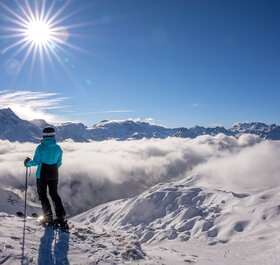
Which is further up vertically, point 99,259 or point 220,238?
point 220,238

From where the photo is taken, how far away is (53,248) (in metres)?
11.7

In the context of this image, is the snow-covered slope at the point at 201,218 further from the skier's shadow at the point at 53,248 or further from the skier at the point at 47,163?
the skier at the point at 47,163

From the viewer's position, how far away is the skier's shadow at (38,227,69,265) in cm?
1080

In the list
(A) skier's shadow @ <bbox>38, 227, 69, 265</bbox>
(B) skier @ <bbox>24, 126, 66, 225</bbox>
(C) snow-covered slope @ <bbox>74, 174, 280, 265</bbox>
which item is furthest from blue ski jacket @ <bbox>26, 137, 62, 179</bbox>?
(C) snow-covered slope @ <bbox>74, 174, 280, 265</bbox>

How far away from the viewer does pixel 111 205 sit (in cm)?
19162

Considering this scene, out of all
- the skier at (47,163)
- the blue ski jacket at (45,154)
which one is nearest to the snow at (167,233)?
the skier at (47,163)

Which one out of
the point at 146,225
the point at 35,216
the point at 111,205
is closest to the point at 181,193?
the point at 146,225

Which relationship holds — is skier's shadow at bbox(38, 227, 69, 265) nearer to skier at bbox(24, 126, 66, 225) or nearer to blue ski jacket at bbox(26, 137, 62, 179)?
Result: skier at bbox(24, 126, 66, 225)

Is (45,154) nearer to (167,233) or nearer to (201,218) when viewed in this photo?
(167,233)

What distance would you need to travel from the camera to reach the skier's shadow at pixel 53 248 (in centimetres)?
1080

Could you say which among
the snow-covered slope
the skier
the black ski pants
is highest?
the snow-covered slope

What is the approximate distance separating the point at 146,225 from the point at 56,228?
132208 mm

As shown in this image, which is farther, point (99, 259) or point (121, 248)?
point (121, 248)

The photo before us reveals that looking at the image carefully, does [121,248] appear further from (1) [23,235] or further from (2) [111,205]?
(2) [111,205]
